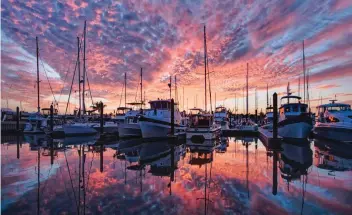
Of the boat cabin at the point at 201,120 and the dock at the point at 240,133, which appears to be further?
the dock at the point at 240,133

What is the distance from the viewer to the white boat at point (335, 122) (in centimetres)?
2532

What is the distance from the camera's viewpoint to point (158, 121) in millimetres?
29078

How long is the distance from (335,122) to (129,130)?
23241 mm

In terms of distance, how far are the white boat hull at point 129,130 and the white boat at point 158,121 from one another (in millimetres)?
3044

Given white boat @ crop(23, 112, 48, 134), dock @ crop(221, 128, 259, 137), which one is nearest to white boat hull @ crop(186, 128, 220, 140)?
dock @ crop(221, 128, 259, 137)

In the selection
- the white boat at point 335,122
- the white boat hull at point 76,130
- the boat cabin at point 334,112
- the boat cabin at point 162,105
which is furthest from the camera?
the white boat hull at point 76,130

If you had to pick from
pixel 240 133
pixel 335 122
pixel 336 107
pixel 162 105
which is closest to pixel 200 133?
pixel 162 105

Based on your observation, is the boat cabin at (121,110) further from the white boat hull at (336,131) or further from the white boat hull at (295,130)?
the white boat hull at (336,131)

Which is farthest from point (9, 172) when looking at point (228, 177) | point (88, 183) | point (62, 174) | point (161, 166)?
point (228, 177)

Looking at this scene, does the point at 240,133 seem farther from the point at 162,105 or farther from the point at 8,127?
the point at 8,127

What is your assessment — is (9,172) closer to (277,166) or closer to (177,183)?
(177,183)

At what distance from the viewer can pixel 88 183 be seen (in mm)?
9742

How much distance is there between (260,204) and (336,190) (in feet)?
11.3

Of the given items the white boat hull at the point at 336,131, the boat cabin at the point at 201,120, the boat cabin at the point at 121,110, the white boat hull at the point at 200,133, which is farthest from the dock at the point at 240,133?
the boat cabin at the point at 121,110
